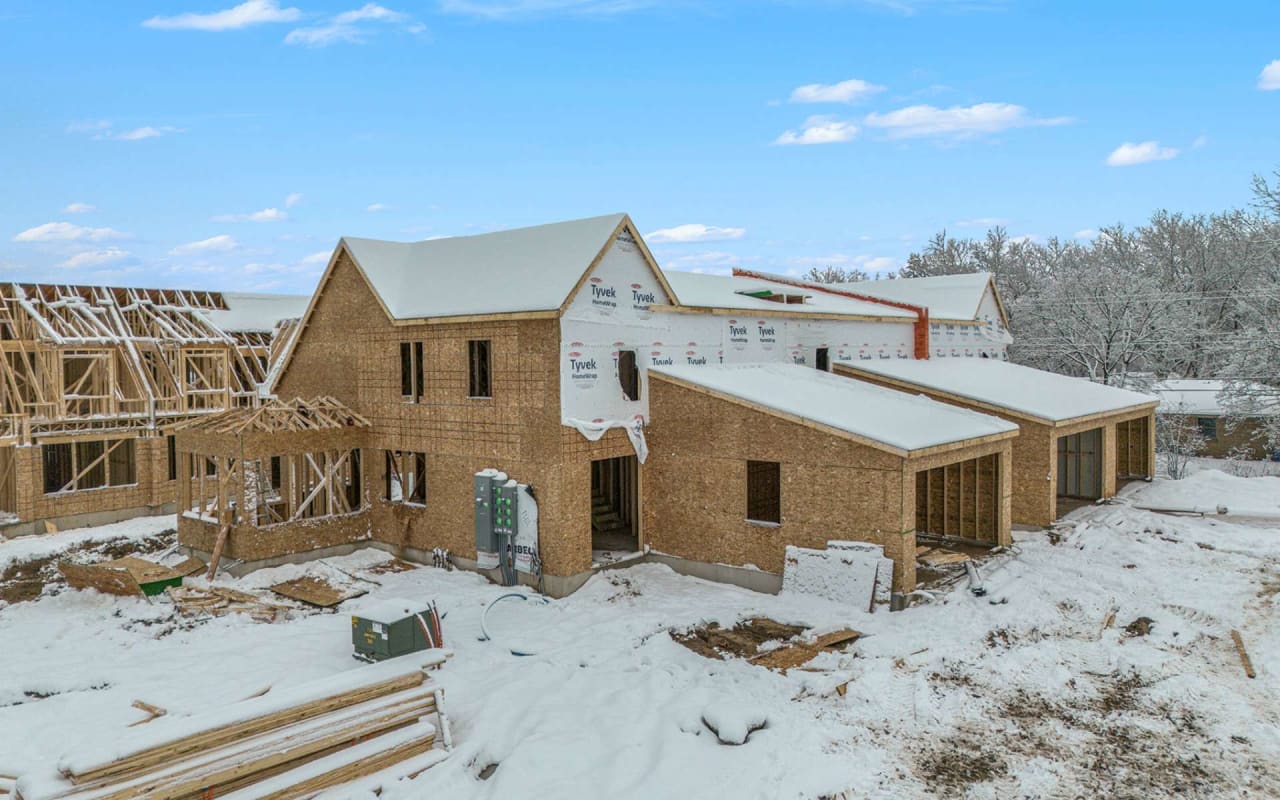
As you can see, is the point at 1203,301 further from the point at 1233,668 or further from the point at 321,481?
the point at 321,481

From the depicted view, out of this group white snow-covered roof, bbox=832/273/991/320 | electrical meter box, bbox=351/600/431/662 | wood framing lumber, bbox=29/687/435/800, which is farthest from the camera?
white snow-covered roof, bbox=832/273/991/320

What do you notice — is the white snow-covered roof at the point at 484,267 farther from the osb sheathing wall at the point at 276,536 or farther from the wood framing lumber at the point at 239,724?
the wood framing lumber at the point at 239,724

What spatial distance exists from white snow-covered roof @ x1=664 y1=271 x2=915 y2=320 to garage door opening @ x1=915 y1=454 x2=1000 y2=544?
6229 millimetres

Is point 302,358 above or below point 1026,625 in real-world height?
above

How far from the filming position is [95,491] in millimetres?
26438

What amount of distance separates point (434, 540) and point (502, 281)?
20.9 ft

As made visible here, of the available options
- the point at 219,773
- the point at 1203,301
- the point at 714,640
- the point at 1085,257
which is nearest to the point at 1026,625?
the point at 714,640

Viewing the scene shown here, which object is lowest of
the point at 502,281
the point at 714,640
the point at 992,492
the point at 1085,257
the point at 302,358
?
the point at 714,640

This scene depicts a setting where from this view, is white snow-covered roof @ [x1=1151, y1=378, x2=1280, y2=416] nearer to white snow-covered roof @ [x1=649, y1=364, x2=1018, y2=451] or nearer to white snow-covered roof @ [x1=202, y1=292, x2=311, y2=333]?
white snow-covered roof @ [x1=649, y1=364, x2=1018, y2=451]

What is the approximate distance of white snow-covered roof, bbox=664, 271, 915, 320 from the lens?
2278 cm

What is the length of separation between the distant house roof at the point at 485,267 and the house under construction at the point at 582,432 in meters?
0.07

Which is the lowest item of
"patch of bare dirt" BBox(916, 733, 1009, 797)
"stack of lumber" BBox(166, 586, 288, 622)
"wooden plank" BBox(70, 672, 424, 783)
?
"patch of bare dirt" BBox(916, 733, 1009, 797)

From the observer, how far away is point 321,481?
71.9ft

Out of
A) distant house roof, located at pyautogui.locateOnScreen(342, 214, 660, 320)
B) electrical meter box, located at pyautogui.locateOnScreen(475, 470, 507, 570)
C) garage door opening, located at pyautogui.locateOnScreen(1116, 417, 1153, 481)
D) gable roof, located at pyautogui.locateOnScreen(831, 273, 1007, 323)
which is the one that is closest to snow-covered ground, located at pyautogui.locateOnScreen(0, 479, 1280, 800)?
electrical meter box, located at pyautogui.locateOnScreen(475, 470, 507, 570)
